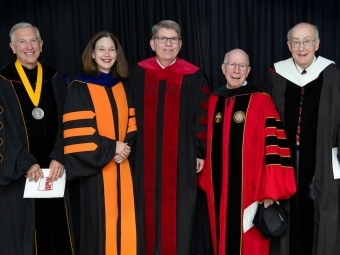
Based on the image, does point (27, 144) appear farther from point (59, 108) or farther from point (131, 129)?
point (131, 129)

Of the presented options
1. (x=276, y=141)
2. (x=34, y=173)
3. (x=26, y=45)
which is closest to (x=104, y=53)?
(x=26, y=45)

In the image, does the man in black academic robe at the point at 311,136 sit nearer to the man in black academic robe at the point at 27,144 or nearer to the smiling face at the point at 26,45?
the man in black academic robe at the point at 27,144

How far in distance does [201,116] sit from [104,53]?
0.87 m

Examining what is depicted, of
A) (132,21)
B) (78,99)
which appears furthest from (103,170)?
(132,21)

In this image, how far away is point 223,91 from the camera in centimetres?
317

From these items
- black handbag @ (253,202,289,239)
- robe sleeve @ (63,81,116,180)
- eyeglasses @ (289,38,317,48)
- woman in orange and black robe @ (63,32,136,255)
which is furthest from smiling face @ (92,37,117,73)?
black handbag @ (253,202,289,239)

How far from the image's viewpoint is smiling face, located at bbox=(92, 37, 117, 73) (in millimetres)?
3143

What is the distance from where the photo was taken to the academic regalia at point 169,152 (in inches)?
128

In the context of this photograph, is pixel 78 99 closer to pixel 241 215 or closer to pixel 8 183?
pixel 8 183

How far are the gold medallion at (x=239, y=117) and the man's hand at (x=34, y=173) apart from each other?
148cm

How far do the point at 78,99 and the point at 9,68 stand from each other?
61 centimetres

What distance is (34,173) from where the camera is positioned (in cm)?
311

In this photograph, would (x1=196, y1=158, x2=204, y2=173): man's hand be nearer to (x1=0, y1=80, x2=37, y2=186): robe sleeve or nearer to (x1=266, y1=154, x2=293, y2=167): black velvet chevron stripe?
(x1=266, y1=154, x2=293, y2=167): black velvet chevron stripe

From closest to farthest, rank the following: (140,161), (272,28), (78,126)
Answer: (78,126) → (140,161) → (272,28)
